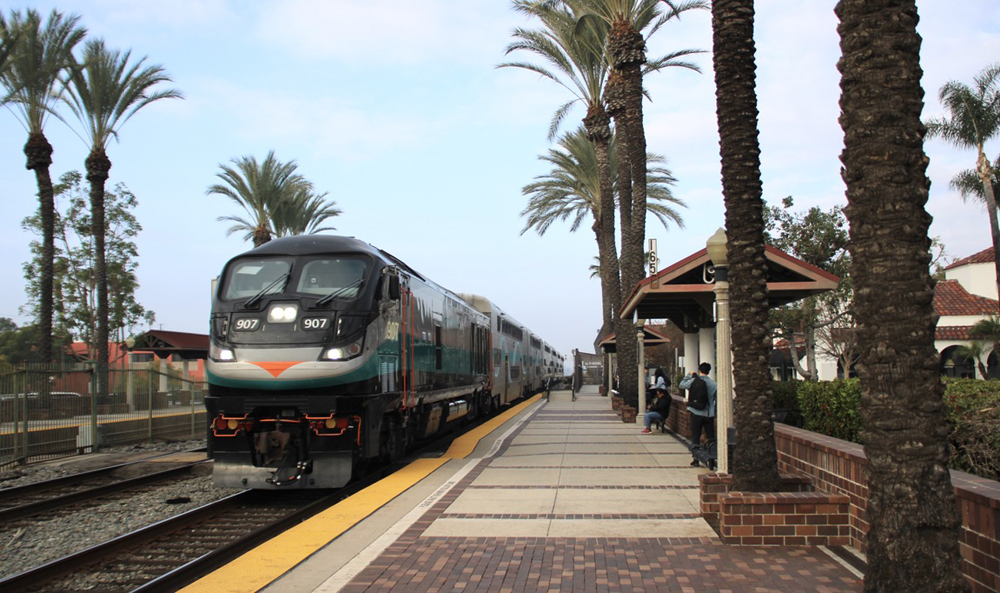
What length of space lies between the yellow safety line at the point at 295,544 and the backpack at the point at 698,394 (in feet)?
13.8

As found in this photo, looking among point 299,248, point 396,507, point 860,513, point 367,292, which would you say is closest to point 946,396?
point 860,513

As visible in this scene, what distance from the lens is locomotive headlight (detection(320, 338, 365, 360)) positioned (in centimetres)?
1108

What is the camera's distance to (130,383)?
20.7m

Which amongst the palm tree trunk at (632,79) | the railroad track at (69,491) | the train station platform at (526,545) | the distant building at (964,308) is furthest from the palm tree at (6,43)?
the distant building at (964,308)

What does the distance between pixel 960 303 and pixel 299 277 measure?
47193mm

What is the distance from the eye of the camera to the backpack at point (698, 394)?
1291 centimetres

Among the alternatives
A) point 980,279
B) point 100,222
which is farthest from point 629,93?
point 980,279

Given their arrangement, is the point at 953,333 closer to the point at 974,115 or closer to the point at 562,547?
the point at 974,115

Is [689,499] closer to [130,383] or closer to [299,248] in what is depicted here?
[299,248]

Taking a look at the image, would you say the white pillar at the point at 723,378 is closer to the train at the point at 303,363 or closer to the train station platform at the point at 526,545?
the train station platform at the point at 526,545

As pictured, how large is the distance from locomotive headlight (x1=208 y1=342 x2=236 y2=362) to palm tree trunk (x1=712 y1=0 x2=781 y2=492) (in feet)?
21.2

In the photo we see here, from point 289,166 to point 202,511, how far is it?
3135cm

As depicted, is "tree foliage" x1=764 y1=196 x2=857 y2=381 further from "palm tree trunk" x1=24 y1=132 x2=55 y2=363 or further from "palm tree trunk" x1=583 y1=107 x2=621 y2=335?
"palm tree trunk" x1=24 y1=132 x2=55 y2=363

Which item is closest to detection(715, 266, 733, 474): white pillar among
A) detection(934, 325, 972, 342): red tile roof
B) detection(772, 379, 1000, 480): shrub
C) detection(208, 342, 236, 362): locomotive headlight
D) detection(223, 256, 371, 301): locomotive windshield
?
detection(772, 379, 1000, 480): shrub
